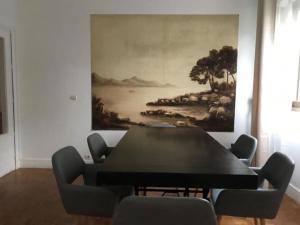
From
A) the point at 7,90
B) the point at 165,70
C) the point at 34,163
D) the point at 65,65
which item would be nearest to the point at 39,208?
the point at 34,163

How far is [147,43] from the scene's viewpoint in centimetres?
443

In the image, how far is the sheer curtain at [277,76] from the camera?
366cm

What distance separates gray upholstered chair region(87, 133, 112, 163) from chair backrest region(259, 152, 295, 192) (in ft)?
→ 4.96

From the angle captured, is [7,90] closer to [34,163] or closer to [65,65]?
[65,65]

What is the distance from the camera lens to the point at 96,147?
288 centimetres

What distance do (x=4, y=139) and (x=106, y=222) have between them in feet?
8.02

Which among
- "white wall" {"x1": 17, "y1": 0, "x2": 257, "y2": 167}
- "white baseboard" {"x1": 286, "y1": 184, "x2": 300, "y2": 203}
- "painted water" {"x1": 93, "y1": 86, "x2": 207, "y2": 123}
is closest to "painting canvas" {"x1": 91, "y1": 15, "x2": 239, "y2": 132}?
"painted water" {"x1": 93, "y1": 86, "x2": 207, "y2": 123}

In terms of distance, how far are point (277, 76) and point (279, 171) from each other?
216cm

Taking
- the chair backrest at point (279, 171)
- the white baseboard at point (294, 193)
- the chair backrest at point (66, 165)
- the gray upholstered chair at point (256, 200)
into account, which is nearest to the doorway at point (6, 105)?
the chair backrest at point (66, 165)

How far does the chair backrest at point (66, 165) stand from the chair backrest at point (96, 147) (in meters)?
0.32

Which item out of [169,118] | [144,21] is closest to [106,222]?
[169,118]

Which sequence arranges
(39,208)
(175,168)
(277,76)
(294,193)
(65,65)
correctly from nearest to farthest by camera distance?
(175,168)
(39,208)
(294,193)
(277,76)
(65,65)

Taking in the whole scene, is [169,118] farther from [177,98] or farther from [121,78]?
[121,78]

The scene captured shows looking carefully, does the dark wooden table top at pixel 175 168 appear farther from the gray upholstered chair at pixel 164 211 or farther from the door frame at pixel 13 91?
the door frame at pixel 13 91
